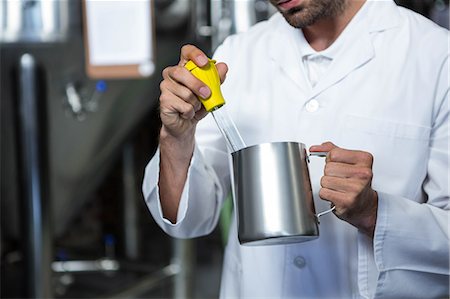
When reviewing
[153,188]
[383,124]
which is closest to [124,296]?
[153,188]

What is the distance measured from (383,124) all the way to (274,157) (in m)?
0.24

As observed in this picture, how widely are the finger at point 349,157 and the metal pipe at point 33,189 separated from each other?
116cm

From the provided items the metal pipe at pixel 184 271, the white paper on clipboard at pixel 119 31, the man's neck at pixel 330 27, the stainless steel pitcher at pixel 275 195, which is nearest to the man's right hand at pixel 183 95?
the stainless steel pitcher at pixel 275 195

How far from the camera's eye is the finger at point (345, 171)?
0.79 metres

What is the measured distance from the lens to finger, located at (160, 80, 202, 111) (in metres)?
0.84

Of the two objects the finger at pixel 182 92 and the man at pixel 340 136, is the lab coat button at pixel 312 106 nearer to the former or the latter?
the man at pixel 340 136

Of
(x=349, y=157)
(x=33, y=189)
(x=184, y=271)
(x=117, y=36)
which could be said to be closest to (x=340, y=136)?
(x=349, y=157)

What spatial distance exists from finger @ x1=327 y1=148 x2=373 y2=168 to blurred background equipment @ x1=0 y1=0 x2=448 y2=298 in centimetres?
94

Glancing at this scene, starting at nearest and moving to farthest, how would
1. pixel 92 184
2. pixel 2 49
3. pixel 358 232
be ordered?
pixel 358 232 < pixel 2 49 < pixel 92 184

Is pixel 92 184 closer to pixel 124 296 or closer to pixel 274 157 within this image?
pixel 124 296

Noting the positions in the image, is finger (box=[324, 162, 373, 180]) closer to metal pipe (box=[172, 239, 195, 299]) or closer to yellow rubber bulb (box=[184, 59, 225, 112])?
yellow rubber bulb (box=[184, 59, 225, 112])

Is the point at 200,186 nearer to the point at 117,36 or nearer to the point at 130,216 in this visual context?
the point at 117,36

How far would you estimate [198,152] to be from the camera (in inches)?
38.3

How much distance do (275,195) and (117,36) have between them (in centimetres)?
113
